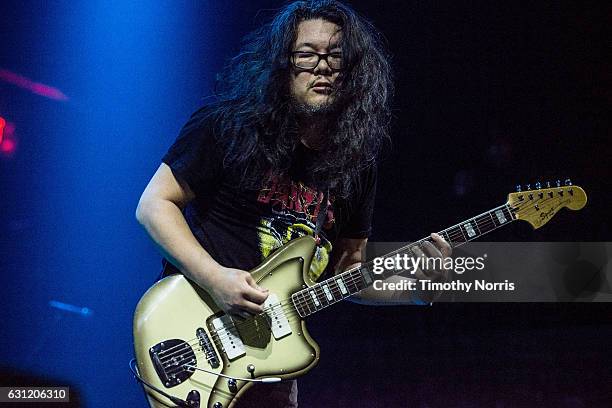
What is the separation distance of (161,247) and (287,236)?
1.28 feet

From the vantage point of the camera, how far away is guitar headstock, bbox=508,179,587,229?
2422mm

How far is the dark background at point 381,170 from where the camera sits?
3.63 metres

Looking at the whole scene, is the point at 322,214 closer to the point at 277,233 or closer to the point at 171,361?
the point at 277,233

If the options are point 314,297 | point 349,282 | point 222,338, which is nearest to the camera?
point 222,338

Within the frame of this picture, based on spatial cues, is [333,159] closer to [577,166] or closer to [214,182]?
[214,182]

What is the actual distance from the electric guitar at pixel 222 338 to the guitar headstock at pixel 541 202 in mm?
751

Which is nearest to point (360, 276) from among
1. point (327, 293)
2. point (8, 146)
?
point (327, 293)

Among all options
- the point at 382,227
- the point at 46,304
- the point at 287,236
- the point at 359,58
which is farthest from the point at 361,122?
the point at 46,304

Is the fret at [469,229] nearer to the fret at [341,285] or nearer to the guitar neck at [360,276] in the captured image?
the guitar neck at [360,276]

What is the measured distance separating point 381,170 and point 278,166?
1.63 meters

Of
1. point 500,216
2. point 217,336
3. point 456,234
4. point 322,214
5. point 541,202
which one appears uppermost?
point 541,202

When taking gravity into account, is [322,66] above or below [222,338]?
above

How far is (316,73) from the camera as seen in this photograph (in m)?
2.26

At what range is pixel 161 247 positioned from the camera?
2.05 meters
